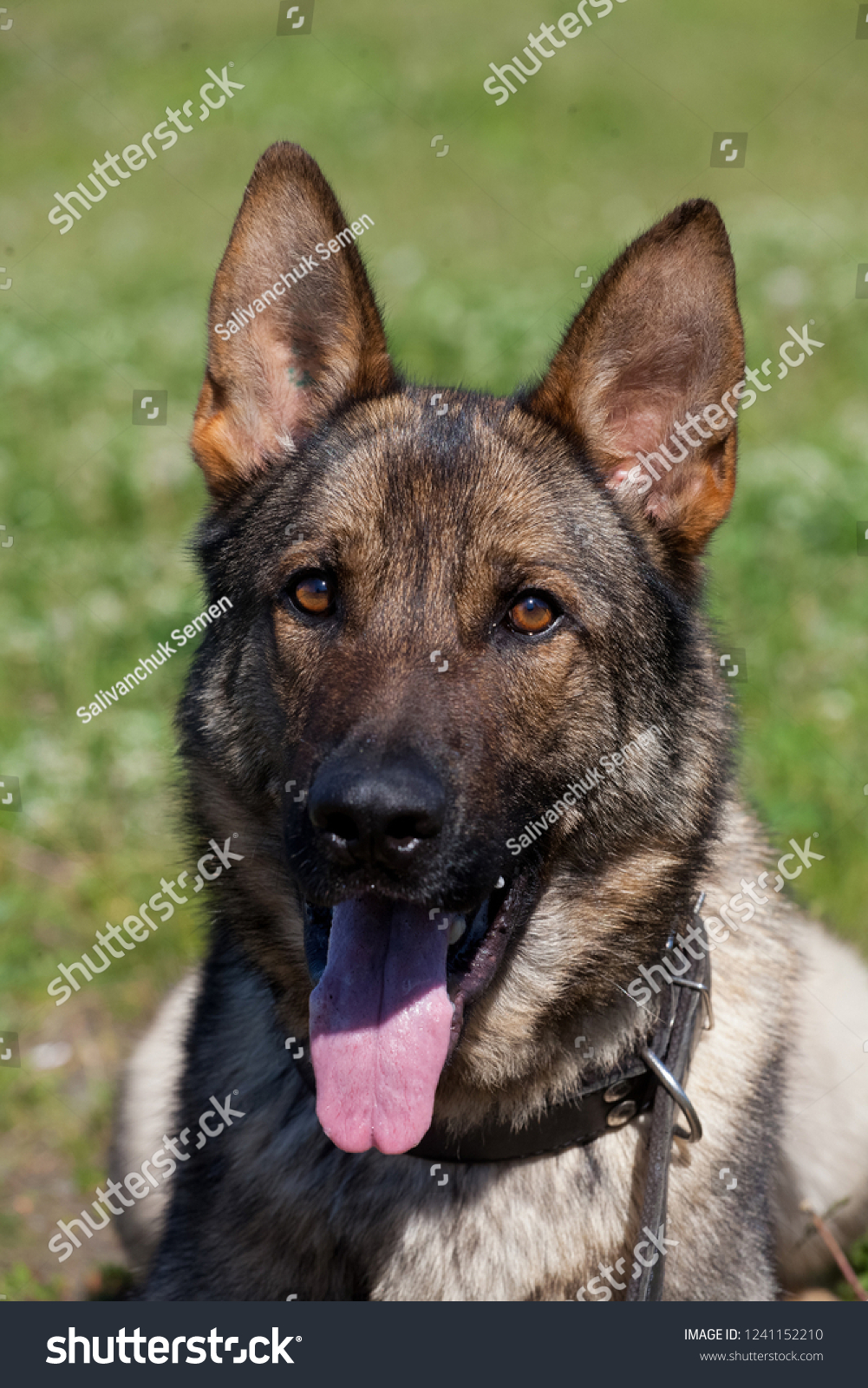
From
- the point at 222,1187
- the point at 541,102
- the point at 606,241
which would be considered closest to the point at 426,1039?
the point at 222,1187

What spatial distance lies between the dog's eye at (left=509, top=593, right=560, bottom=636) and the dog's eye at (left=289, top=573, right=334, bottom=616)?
1.50 feet

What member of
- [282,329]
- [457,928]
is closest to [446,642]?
[457,928]

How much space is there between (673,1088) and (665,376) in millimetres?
1820

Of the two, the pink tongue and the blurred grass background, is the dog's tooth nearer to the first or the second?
the pink tongue

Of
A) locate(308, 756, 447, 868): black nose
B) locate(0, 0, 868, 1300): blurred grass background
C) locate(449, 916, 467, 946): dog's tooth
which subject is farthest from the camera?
locate(0, 0, 868, 1300): blurred grass background

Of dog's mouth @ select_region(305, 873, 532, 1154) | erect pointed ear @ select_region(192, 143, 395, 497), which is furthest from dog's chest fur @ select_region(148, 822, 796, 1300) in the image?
erect pointed ear @ select_region(192, 143, 395, 497)

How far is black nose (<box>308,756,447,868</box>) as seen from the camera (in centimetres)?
247

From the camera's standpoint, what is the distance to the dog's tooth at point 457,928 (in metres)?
2.86

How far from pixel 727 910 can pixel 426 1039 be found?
118cm

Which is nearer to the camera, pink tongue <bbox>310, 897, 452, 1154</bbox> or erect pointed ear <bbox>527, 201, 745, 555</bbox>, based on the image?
pink tongue <bbox>310, 897, 452, 1154</bbox>

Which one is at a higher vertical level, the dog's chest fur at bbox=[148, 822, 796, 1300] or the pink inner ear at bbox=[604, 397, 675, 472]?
the pink inner ear at bbox=[604, 397, 675, 472]

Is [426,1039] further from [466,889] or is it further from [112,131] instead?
[112,131]

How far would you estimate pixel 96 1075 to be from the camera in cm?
487

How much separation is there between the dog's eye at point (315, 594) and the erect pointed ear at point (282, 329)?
0.54 meters
